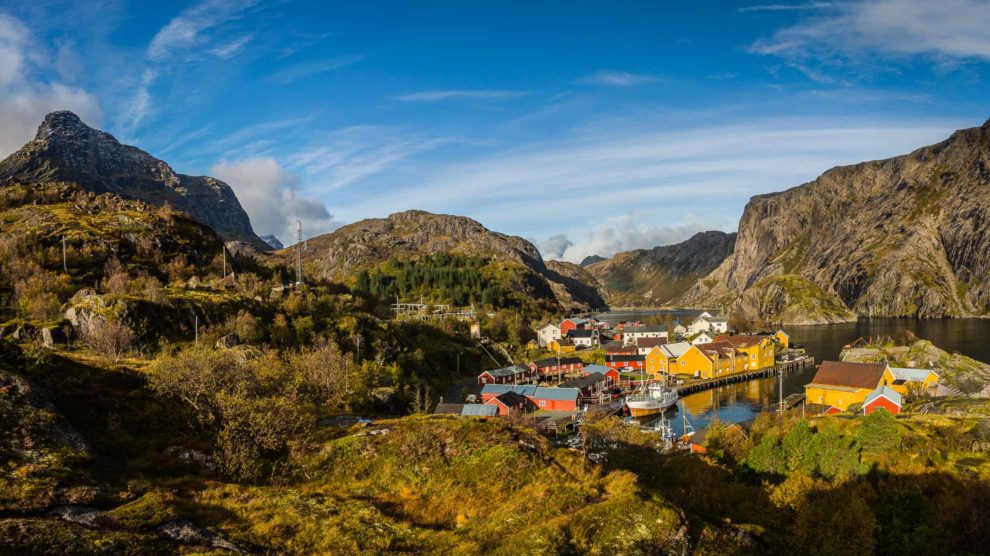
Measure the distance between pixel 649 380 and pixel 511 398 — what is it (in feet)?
96.9

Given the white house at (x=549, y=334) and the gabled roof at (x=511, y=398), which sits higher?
the white house at (x=549, y=334)

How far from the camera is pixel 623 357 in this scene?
94625 millimetres

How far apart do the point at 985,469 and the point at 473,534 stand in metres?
31.6

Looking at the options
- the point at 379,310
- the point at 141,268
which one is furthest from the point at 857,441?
the point at 379,310

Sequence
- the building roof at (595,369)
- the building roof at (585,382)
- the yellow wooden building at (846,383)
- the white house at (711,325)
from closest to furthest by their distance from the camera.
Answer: the yellow wooden building at (846,383) < the building roof at (585,382) < the building roof at (595,369) < the white house at (711,325)

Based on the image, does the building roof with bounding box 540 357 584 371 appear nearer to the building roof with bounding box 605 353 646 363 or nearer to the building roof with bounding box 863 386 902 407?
the building roof with bounding box 605 353 646 363

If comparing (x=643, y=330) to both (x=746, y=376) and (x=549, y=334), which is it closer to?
(x=549, y=334)

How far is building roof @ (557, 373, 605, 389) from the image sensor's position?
70562mm

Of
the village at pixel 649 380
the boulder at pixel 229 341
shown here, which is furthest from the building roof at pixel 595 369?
the boulder at pixel 229 341

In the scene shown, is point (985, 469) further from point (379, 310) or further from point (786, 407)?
point (379, 310)

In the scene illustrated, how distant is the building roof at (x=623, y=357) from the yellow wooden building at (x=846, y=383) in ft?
A: 109

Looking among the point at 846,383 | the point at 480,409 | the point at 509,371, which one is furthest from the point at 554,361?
the point at 846,383

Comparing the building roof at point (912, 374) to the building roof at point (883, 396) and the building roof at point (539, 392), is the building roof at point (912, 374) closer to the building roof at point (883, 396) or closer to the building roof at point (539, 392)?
the building roof at point (883, 396)

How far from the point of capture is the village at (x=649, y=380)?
54.9 m
